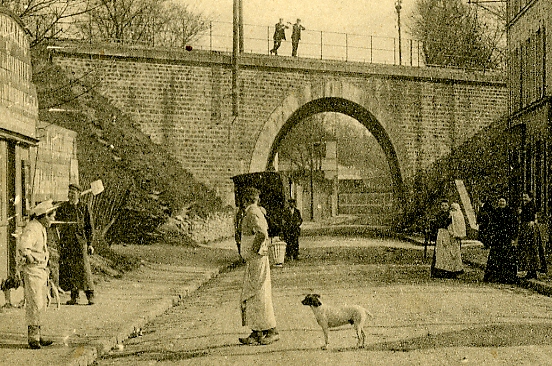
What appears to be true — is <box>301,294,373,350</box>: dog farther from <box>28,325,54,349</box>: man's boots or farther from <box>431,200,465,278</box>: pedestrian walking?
<box>431,200,465,278</box>: pedestrian walking

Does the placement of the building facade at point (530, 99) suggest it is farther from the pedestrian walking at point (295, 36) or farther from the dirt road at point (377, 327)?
the pedestrian walking at point (295, 36)

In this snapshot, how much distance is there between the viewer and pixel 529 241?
1395cm

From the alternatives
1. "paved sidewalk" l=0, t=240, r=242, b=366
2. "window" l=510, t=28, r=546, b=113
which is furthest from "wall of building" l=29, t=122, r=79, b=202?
"window" l=510, t=28, r=546, b=113

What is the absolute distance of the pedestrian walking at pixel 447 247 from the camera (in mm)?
14227

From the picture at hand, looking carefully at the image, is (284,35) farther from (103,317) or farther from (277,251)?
(103,317)

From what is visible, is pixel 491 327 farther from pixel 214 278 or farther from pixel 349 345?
pixel 214 278

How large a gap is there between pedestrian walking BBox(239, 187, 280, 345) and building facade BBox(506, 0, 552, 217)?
13.8 metres

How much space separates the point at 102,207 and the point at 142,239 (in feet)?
17.1

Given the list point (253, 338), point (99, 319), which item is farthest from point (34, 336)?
point (253, 338)

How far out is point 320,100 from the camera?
3048 cm

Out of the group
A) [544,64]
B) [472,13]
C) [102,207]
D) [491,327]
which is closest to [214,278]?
[102,207]

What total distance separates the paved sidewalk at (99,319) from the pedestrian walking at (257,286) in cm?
141

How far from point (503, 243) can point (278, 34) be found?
17.8 meters

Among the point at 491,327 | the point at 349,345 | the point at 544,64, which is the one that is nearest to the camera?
the point at 349,345
